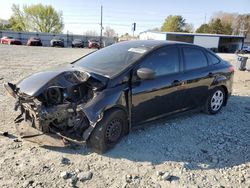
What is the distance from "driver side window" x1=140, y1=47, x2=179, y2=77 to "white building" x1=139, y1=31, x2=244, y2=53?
47.4 meters

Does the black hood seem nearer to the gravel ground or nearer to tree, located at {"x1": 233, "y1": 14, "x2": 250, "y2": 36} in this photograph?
the gravel ground

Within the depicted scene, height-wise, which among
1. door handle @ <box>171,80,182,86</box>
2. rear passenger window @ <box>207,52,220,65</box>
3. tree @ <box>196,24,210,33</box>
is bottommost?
door handle @ <box>171,80,182,86</box>

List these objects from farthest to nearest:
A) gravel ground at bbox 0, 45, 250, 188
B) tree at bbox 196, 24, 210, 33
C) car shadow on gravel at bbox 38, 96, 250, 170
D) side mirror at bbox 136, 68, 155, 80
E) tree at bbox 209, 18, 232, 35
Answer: tree at bbox 196, 24, 210, 33, tree at bbox 209, 18, 232, 35, side mirror at bbox 136, 68, 155, 80, car shadow on gravel at bbox 38, 96, 250, 170, gravel ground at bbox 0, 45, 250, 188

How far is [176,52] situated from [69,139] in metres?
2.50

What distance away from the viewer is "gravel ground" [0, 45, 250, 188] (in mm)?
3318

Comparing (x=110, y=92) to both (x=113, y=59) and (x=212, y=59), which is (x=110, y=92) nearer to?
(x=113, y=59)

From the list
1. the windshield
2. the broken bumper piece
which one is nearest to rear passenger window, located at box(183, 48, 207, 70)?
the windshield

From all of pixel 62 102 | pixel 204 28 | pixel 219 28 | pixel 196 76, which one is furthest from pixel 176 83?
pixel 204 28

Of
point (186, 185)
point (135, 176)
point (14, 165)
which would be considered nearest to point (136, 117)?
point (135, 176)

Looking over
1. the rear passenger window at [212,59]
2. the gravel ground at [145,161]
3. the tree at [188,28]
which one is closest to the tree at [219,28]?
the tree at [188,28]

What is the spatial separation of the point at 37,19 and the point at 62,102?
7379 cm

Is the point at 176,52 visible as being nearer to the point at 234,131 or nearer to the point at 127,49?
the point at 127,49

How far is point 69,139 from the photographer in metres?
3.72

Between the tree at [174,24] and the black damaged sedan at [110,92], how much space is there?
73.8 m
